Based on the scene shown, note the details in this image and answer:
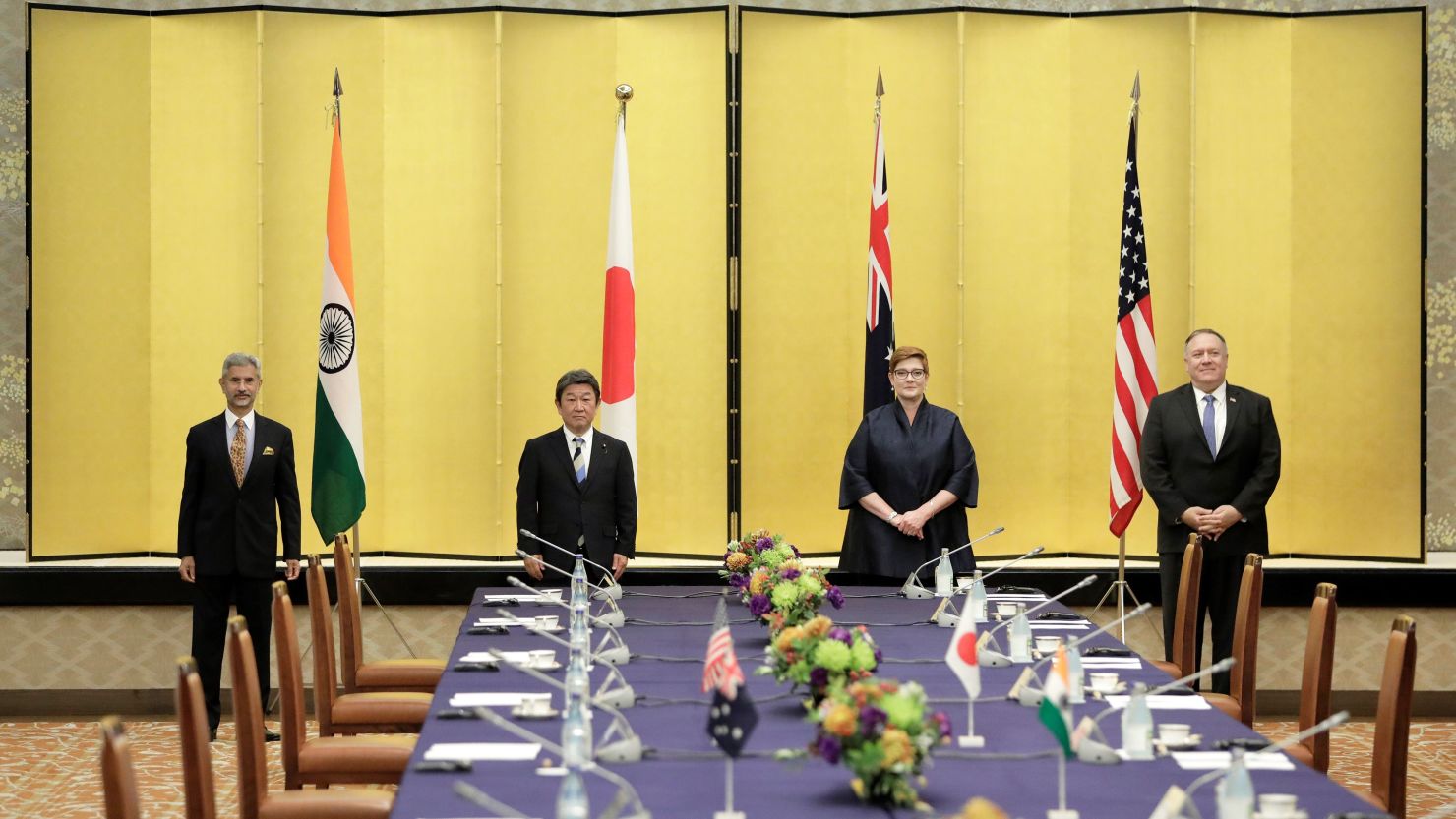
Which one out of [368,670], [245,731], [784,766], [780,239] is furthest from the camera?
[780,239]

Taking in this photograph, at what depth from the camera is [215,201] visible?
7359 millimetres

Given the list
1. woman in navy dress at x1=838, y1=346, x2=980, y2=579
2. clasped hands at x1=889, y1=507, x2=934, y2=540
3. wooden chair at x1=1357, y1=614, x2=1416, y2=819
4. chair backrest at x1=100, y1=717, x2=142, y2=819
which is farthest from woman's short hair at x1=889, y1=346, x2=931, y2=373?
chair backrest at x1=100, y1=717, x2=142, y2=819

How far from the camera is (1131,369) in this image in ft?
22.2

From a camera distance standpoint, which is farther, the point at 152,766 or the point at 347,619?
the point at 152,766

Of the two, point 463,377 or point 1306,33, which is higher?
point 1306,33

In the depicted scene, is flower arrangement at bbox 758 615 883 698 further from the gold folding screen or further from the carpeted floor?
the gold folding screen

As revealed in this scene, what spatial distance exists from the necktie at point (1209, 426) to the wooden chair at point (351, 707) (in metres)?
3.19

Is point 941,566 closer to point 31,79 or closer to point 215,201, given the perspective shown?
point 215,201

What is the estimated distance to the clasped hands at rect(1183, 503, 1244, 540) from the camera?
608 cm

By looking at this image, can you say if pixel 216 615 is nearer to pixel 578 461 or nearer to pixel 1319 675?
pixel 578 461

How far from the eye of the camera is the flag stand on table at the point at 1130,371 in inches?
265

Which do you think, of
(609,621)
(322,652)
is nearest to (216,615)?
(322,652)

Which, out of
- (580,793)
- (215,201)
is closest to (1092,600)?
(215,201)

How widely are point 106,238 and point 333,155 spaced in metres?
1.26
